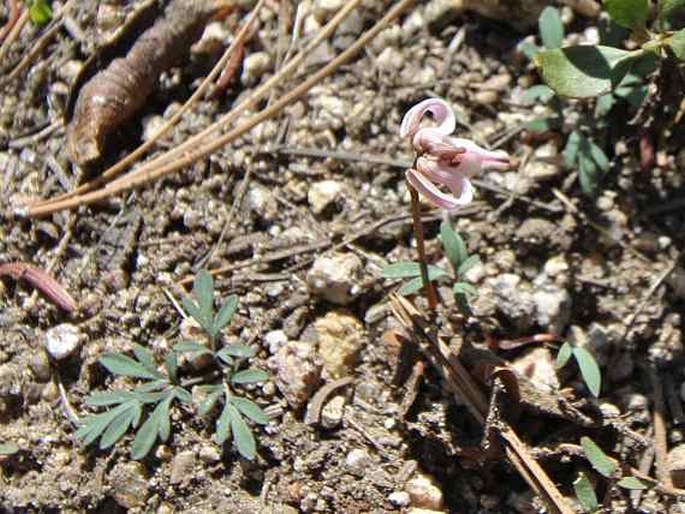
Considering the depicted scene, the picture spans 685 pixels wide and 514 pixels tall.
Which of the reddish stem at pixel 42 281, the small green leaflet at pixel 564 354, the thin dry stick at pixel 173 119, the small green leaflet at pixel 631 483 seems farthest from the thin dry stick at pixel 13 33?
the small green leaflet at pixel 631 483

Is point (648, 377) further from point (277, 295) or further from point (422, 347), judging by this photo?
point (277, 295)

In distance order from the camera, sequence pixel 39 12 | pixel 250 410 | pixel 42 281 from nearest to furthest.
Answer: pixel 250 410 < pixel 42 281 < pixel 39 12

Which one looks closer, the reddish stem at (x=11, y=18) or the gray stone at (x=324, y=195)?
the gray stone at (x=324, y=195)

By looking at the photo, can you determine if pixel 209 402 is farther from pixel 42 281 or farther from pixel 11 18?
pixel 11 18

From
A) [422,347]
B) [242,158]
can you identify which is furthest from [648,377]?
[242,158]

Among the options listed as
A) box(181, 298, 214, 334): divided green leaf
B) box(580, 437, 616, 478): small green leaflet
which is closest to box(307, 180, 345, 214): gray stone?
box(181, 298, 214, 334): divided green leaf

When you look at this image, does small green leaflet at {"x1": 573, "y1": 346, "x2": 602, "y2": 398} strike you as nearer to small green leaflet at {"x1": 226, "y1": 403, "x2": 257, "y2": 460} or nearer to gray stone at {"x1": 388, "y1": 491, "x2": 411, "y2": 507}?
gray stone at {"x1": 388, "y1": 491, "x2": 411, "y2": 507}

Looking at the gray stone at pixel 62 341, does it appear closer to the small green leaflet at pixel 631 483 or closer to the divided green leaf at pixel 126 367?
the divided green leaf at pixel 126 367

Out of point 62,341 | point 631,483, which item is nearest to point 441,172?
point 631,483
